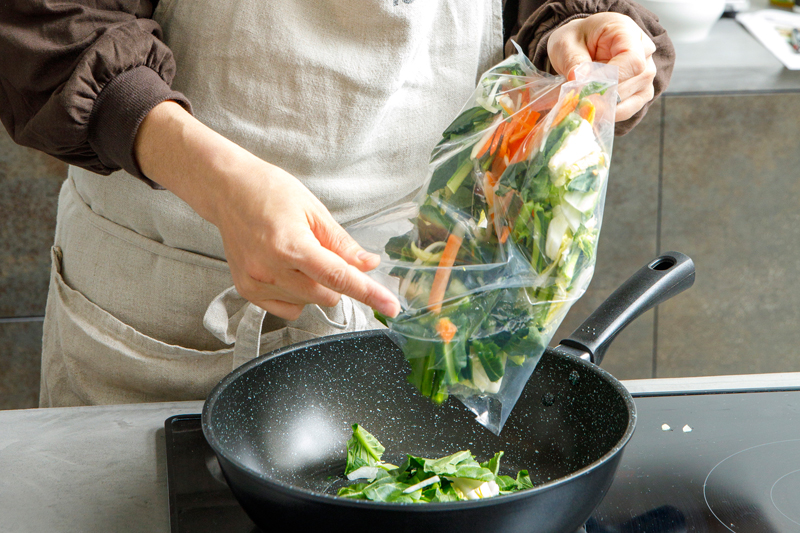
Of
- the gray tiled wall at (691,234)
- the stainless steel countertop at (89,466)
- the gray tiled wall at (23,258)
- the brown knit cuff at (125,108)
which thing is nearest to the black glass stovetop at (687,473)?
the stainless steel countertop at (89,466)

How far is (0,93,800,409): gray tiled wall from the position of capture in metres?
1.43

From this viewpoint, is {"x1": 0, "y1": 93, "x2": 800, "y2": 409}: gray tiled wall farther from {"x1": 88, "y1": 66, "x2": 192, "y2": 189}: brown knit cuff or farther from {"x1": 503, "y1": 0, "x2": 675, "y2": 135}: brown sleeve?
{"x1": 88, "y1": 66, "x2": 192, "y2": 189}: brown knit cuff

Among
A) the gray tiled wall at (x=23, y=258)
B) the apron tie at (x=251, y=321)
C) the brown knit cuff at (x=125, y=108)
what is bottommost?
the gray tiled wall at (x=23, y=258)

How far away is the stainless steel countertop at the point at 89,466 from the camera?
0.55 meters

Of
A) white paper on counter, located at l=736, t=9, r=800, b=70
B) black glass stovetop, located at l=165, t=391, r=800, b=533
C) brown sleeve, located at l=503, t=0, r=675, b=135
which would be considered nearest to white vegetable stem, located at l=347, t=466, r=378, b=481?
black glass stovetop, located at l=165, t=391, r=800, b=533

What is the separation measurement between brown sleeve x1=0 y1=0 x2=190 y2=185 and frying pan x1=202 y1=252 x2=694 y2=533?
0.21 metres

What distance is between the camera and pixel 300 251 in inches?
18.1

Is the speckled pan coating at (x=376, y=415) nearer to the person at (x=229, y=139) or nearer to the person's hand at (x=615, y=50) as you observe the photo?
the person at (x=229, y=139)

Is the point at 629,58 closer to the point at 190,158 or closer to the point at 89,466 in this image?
the point at 190,158

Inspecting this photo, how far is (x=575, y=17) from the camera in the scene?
0.75m

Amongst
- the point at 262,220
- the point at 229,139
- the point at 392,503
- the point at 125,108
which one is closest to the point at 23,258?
the point at 229,139

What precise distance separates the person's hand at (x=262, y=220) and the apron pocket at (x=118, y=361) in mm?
247

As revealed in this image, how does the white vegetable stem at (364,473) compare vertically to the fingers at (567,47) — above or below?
below

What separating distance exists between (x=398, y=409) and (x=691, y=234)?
1.01 meters
